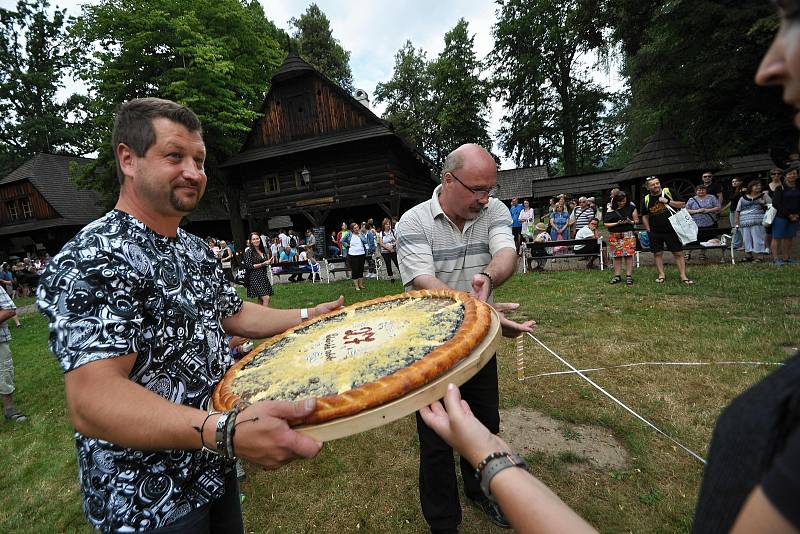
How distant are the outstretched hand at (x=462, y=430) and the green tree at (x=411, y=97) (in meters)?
41.3

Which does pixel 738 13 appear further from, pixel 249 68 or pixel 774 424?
pixel 249 68

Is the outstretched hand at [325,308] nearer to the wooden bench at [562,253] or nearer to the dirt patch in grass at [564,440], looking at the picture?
the dirt patch in grass at [564,440]

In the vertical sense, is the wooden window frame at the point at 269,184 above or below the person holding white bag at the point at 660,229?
above

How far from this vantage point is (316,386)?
1.43 m

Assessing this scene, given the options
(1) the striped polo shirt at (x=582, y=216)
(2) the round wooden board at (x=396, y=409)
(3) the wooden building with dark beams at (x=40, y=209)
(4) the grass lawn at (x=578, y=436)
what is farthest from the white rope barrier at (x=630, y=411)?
(3) the wooden building with dark beams at (x=40, y=209)

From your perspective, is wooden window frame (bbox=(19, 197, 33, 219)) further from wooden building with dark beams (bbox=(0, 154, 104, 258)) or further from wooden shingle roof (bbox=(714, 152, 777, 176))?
wooden shingle roof (bbox=(714, 152, 777, 176))

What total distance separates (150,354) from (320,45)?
4660 centimetres

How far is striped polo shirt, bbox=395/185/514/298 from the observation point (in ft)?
9.45

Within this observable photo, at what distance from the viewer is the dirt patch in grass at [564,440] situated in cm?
318

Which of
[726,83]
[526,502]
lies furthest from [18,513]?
[726,83]

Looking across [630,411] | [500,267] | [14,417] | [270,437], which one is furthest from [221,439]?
[14,417]

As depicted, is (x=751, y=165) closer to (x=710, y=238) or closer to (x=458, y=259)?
(x=710, y=238)

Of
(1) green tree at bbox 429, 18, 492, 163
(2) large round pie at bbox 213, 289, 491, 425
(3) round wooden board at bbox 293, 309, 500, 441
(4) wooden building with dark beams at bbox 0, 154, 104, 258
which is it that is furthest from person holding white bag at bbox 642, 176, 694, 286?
(4) wooden building with dark beams at bbox 0, 154, 104, 258

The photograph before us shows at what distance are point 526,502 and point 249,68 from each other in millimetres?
27883
